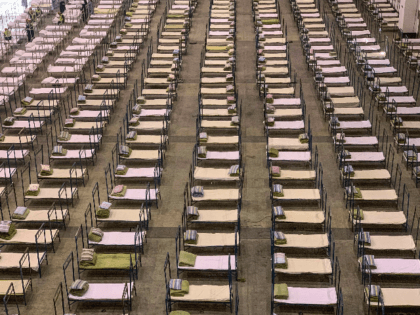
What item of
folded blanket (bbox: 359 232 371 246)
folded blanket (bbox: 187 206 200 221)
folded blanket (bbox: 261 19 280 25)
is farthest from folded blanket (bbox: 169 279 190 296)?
folded blanket (bbox: 261 19 280 25)

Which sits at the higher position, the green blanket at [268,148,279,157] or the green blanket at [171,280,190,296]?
the green blanket at [268,148,279,157]

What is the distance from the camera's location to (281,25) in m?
43.0

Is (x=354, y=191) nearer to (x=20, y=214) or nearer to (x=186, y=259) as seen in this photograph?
(x=186, y=259)

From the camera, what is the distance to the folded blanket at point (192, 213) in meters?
21.7

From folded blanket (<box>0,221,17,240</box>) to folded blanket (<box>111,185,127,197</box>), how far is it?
12.2 ft

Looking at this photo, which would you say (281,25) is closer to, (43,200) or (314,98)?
(314,98)

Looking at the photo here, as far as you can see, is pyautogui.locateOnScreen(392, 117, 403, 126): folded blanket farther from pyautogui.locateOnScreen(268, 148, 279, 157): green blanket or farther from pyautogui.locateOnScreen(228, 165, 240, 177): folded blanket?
pyautogui.locateOnScreen(228, 165, 240, 177): folded blanket

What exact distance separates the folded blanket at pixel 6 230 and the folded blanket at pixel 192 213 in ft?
18.3

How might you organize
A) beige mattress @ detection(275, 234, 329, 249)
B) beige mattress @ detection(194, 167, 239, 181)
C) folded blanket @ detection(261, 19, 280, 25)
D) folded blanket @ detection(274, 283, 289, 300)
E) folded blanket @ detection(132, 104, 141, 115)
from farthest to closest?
folded blanket @ detection(261, 19, 280, 25) < folded blanket @ detection(132, 104, 141, 115) < beige mattress @ detection(194, 167, 239, 181) < beige mattress @ detection(275, 234, 329, 249) < folded blanket @ detection(274, 283, 289, 300)

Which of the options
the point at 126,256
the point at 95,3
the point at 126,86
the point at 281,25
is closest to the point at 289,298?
the point at 126,256

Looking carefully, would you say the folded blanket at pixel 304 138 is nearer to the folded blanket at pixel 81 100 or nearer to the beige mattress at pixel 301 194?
the beige mattress at pixel 301 194

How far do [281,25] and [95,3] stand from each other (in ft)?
47.4

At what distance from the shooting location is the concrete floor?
1897cm

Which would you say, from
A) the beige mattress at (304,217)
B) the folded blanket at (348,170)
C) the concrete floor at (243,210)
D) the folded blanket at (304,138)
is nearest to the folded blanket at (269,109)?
the concrete floor at (243,210)
